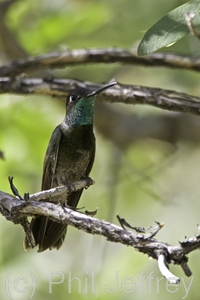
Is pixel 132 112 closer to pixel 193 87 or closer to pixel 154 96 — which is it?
pixel 193 87

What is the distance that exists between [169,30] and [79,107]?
1223 mm

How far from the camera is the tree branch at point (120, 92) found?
129 inches

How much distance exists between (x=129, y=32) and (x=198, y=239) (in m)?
3.03

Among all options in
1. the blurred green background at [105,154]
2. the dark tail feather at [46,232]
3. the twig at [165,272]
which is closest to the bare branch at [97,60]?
the blurred green background at [105,154]

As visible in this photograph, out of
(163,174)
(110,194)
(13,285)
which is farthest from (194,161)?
(13,285)

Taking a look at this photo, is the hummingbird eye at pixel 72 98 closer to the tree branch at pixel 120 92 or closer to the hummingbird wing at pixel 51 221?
the tree branch at pixel 120 92

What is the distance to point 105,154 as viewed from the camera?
534cm

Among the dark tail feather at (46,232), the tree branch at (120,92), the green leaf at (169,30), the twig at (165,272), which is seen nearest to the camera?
the twig at (165,272)

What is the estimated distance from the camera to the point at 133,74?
562cm

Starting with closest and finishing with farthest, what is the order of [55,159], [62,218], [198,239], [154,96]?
[198,239], [62,218], [154,96], [55,159]

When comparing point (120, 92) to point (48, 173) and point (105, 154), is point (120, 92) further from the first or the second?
point (105, 154)

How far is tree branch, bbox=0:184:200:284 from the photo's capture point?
2129mm

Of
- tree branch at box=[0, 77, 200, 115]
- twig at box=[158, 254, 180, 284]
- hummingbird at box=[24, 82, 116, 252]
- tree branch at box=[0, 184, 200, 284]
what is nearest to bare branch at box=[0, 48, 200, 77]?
tree branch at box=[0, 77, 200, 115]

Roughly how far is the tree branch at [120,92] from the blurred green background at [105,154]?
75 cm
